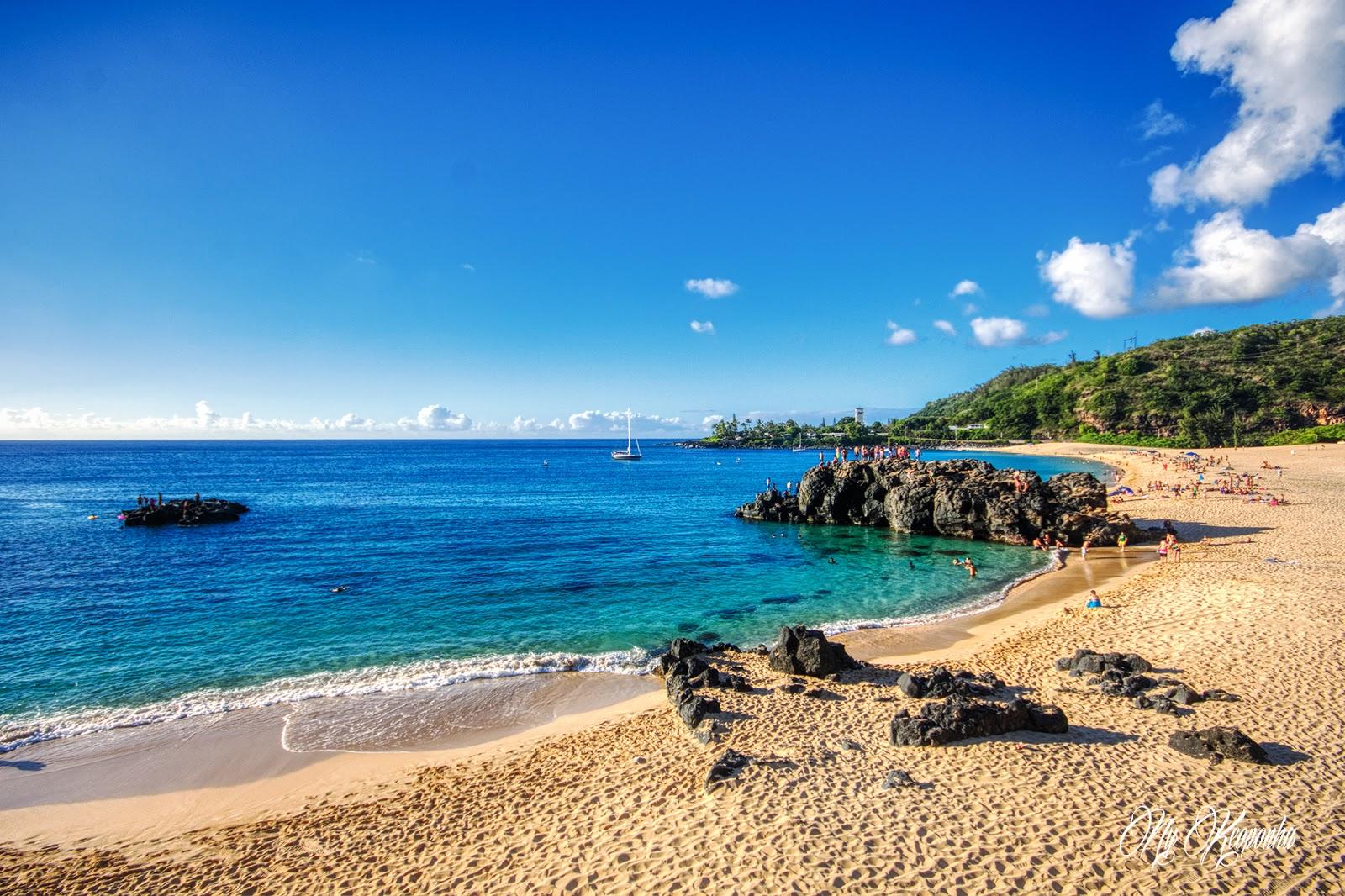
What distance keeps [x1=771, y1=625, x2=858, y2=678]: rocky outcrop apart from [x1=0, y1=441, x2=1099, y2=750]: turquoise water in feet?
13.2

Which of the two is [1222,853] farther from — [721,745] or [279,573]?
[279,573]

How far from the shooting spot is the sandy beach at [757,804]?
8617 mm

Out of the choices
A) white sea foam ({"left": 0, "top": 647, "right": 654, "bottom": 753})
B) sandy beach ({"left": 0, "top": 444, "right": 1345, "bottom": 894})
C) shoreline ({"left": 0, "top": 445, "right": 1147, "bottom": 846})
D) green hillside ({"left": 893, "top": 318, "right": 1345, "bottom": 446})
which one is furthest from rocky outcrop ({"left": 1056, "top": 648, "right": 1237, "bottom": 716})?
green hillside ({"left": 893, "top": 318, "right": 1345, "bottom": 446})

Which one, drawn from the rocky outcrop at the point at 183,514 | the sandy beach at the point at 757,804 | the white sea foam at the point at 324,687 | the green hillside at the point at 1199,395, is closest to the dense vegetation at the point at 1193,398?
the green hillside at the point at 1199,395

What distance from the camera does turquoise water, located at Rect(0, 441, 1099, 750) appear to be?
698 inches

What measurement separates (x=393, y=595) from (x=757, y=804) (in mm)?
21183

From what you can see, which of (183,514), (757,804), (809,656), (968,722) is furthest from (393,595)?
(183,514)

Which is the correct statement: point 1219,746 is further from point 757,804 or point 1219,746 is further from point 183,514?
point 183,514

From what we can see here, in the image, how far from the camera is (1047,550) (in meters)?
35.3

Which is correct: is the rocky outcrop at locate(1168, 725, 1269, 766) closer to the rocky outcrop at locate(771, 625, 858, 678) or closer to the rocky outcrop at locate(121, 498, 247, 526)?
the rocky outcrop at locate(771, 625, 858, 678)

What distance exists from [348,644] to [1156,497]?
62656 millimetres

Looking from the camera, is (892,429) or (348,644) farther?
(892,429)

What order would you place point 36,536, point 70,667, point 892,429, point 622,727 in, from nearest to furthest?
1. point 622,727
2. point 70,667
3. point 36,536
4. point 892,429

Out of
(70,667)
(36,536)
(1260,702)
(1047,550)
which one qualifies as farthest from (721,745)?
(36,536)
